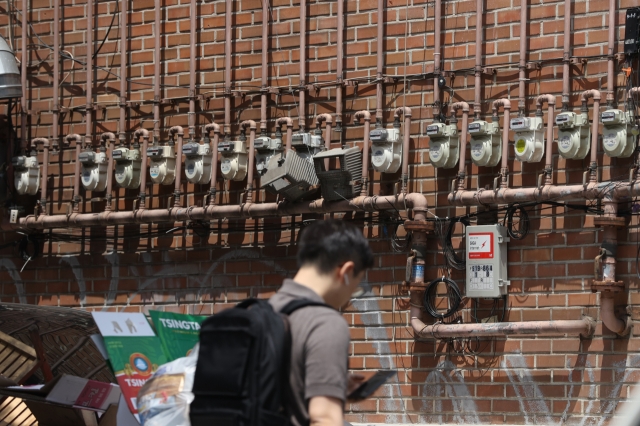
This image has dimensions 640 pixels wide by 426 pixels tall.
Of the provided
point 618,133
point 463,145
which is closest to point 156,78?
point 463,145

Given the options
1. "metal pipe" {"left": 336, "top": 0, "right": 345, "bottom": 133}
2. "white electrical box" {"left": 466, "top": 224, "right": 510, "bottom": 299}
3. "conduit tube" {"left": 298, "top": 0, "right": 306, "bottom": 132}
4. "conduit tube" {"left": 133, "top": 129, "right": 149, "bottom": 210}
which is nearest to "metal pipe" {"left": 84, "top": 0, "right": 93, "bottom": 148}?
"conduit tube" {"left": 133, "top": 129, "right": 149, "bottom": 210}

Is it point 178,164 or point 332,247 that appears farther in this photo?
point 178,164

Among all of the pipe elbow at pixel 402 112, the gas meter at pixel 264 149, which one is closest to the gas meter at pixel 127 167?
the gas meter at pixel 264 149

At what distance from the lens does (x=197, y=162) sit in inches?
320

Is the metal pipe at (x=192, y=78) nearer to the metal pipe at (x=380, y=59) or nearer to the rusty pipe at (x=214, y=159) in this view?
the rusty pipe at (x=214, y=159)

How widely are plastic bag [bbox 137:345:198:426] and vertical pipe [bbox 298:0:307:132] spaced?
3.95 metres

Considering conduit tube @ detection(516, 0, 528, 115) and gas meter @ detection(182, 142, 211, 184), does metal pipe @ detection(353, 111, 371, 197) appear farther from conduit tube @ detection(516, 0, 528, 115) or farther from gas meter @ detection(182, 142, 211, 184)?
gas meter @ detection(182, 142, 211, 184)

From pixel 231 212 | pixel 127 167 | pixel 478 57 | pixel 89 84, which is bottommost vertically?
pixel 231 212

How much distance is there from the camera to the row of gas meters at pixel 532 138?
6.78 metres

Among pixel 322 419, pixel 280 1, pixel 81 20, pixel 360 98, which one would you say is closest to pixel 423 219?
pixel 360 98

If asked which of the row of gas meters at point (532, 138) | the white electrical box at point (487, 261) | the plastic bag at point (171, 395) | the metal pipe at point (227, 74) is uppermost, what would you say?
the metal pipe at point (227, 74)

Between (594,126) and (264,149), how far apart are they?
242 centimetres

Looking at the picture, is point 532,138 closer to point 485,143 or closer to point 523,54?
point 485,143

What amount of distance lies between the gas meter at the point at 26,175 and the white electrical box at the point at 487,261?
3752mm
